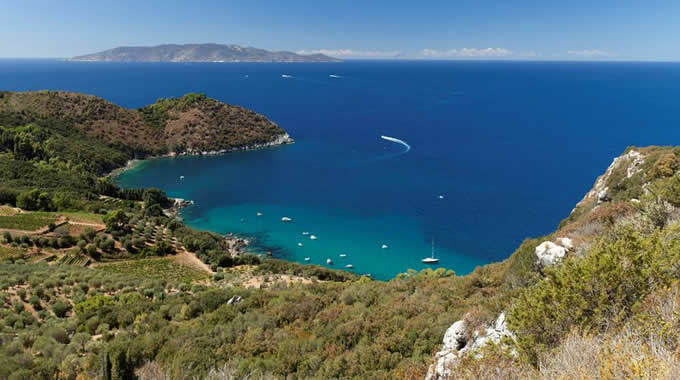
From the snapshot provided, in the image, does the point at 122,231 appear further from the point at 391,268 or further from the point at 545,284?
the point at 545,284

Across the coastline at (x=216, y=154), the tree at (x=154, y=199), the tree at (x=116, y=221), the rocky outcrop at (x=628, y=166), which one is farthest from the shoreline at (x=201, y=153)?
the rocky outcrop at (x=628, y=166)

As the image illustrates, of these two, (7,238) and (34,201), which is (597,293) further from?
(34,201)

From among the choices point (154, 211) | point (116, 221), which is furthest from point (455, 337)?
point (154, 211)

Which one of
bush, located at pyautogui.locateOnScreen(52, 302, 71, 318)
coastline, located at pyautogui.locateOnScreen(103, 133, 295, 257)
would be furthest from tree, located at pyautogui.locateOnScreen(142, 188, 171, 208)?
bush, located at pyautogui.locateOnScreen(52, 302, 71, 318)

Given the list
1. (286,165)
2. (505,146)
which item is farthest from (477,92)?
(286,165)

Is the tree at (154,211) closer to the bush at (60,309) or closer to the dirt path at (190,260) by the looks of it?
the dirt path at (190,260)

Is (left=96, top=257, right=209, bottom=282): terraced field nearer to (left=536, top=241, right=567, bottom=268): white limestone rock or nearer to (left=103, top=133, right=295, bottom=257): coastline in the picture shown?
(left=103, top=133, right=295, bottom=257): coastline
